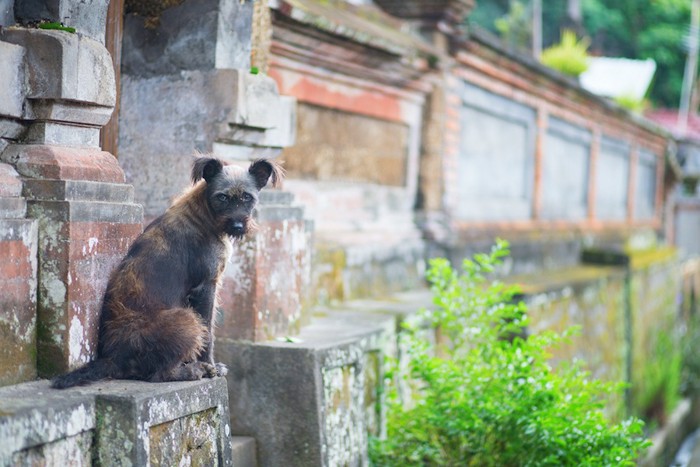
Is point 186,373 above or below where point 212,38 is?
below

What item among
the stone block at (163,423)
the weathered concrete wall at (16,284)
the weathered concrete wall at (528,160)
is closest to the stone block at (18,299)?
the weathered concrete wall at (16,284)

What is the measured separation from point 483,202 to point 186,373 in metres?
6.54

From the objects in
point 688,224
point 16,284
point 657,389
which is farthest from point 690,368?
point 16,284

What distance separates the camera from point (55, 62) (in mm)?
3725

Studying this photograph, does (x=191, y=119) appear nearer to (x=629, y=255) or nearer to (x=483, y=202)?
(x=483, y=202)

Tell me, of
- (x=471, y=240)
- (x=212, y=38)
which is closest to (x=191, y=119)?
(x=212, y=38)

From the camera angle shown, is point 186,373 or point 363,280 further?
point 363,280

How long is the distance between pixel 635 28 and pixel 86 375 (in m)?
25.2

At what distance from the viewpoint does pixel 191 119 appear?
5062mm

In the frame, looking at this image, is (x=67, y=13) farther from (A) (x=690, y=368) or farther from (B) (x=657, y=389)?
(A) (x=690, y=368)

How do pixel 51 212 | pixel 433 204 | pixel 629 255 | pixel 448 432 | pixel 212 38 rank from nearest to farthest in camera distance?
pixel 51 212, pixel 212 38, pixel 448 432, pixel 433 204, pixel 629 255

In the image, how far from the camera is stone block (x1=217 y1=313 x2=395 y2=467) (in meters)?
4.80

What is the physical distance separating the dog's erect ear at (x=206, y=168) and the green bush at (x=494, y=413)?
1.95 metres

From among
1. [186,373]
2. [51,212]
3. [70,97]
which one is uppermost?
[70,97]
